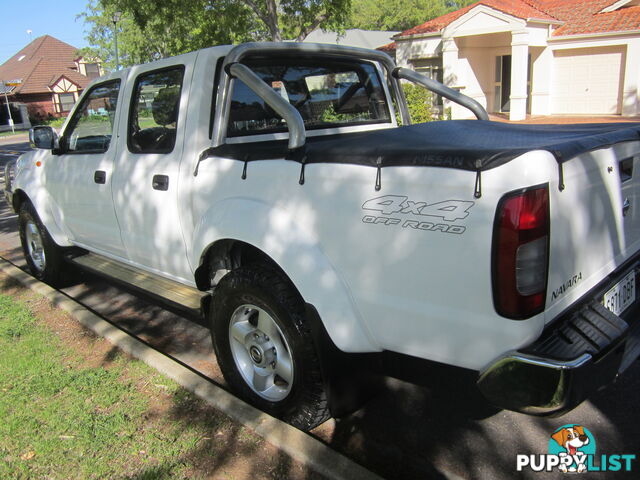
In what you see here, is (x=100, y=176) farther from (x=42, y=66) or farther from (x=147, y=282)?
(x=42, y=66)

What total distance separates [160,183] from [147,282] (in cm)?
85

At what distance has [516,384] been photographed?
2014 millimetres

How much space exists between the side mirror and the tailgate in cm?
420

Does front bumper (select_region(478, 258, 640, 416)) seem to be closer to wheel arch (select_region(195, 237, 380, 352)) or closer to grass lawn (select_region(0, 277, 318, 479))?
wheel arch (select_region(195, 237, 380, 352))

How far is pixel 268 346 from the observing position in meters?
3.02

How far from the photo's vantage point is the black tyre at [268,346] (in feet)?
9.01

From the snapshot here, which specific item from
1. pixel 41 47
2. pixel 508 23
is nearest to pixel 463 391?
pixel 508 23

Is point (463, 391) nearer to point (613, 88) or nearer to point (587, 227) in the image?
point (587, 227)

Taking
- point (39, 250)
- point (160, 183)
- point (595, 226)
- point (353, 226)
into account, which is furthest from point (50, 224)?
point (595, 226)

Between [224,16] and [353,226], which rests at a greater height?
[224,16]

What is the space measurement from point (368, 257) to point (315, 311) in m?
0.42

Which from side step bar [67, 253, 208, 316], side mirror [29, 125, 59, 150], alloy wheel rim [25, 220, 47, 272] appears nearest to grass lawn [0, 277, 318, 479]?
side step bar [67, 253, 208, 316]

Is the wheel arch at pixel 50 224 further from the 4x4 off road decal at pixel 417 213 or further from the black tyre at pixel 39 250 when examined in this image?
the 4x4 off road decal at pixel 417 213

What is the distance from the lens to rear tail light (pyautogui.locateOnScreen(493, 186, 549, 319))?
198cm
